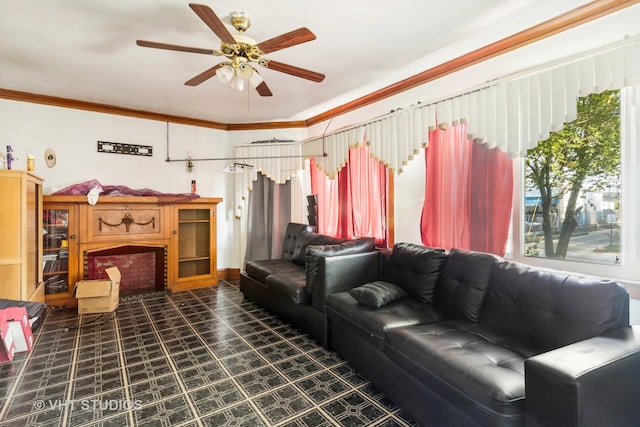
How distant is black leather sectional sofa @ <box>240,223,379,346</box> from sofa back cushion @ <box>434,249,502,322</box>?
0.74 m

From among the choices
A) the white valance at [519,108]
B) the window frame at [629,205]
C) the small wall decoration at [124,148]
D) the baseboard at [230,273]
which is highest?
the small wall decoration at [124,148]

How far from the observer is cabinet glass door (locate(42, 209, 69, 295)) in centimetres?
373

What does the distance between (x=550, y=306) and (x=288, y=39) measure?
226 centimetres

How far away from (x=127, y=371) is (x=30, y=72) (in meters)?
3.17

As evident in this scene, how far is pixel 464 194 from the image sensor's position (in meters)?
2.73

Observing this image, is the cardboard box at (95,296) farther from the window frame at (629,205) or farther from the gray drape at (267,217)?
the window frame at (629,205)

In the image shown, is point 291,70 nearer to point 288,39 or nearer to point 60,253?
point 288,39

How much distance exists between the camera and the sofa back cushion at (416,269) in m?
2.47

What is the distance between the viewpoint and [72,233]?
3.79 m

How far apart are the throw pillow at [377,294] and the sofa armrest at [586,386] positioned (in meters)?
1.09

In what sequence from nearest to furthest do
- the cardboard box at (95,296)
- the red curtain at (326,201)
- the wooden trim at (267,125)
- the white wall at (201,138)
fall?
1. the white wall at (201,138)
2. the cardboard box at (95,296)
3. the red curtain at (326,201)
4. the wooden trim at (267,125)

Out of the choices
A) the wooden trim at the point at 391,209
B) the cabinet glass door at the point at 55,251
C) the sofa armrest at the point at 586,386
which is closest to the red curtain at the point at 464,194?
the wooden trim at the point at 391,209

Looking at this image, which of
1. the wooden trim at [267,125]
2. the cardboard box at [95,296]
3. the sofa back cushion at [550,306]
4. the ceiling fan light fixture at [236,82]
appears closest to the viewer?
the sofa back cushion at [550,306]

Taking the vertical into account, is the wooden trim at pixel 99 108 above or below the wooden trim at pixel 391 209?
above
